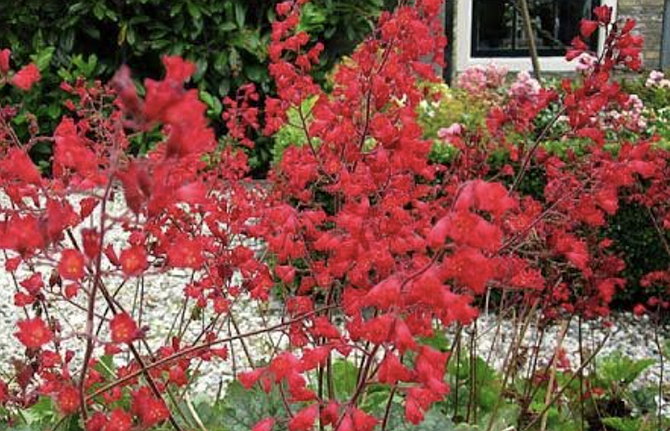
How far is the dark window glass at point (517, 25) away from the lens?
38.2ft

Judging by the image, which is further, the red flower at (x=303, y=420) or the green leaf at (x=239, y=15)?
the green leaf at (x=239, y=15)

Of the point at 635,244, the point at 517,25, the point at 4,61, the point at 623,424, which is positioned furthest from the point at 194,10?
the point at 4,61

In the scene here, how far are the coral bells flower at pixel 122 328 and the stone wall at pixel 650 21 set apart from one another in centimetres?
1113

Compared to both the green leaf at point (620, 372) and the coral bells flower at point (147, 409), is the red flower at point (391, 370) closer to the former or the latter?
the coral bells flower at point (147, 409)

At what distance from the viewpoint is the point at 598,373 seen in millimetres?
3770

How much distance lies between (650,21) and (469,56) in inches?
81.0

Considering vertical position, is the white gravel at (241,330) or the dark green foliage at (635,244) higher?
the dark green foliage at (635,244)

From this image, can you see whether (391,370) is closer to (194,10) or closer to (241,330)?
(241,330)

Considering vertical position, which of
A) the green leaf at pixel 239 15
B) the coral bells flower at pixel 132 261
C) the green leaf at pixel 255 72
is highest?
the coral bells flower at pixel 132 261

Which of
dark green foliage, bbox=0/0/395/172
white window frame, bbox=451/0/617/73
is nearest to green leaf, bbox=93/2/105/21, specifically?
dark green foliage, bbox=0/0/395/172

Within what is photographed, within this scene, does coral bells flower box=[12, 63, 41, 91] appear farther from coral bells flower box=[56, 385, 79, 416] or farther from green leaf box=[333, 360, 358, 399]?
green leaf box=[333, 360, 358, 399]

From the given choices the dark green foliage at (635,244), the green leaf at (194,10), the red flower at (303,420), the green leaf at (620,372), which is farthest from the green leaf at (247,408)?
the green leaf at (194,10)

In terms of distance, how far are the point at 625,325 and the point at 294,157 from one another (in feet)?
9.70

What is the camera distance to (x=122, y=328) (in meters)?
1.12
